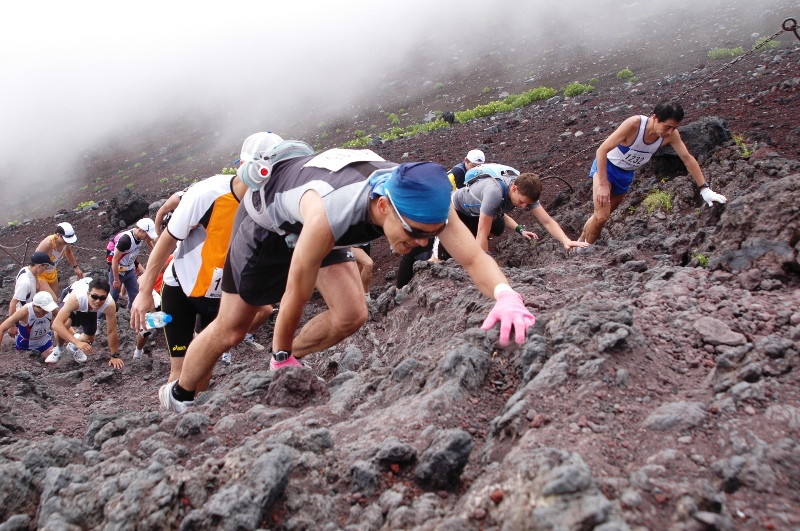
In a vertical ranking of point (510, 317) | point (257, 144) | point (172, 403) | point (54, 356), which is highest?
point (257, 144)

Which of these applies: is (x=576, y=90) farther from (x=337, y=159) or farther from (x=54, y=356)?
(x=337, y=159)

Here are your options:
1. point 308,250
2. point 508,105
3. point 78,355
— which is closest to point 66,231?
point 78,355

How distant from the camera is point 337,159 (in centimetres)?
334

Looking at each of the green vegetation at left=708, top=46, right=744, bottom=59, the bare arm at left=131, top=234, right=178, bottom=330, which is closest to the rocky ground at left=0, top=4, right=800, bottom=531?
the bare arm at left=131, top=234, right=178, bottom=330

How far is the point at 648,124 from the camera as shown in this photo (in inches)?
251

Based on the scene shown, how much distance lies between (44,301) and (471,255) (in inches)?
275

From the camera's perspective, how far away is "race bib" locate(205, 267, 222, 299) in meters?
4.61

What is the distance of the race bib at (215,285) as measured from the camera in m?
4.61

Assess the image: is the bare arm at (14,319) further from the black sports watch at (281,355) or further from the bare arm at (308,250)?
the bare arm at (308,250)

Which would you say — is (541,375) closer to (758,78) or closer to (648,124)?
(648,124)

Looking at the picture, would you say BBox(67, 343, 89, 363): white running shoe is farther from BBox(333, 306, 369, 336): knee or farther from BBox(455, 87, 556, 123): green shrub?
BBox(455, 87, 556, 123): green shrub

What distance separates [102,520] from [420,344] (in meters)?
2.58

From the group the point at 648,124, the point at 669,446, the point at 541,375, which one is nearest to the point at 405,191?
the point at 541,375

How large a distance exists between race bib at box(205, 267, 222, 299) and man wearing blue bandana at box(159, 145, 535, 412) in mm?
714
